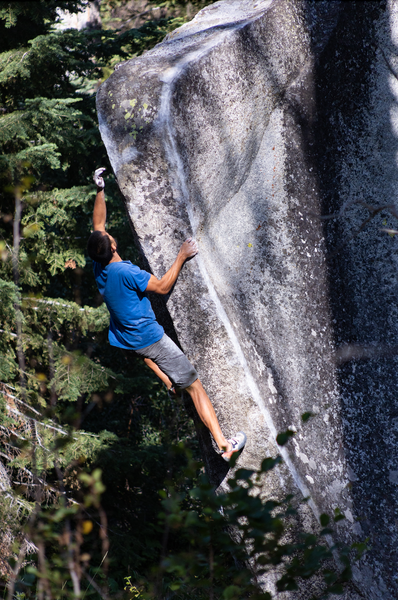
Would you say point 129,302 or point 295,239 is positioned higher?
point 129,302

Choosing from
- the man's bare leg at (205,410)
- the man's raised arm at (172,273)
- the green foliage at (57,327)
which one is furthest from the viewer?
the green foliage at (57,327)

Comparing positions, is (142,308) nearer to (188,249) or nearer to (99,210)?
(188,249)

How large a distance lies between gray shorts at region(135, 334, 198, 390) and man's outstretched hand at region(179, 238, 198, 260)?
0.64 meters

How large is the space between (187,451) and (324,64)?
3.04 meters

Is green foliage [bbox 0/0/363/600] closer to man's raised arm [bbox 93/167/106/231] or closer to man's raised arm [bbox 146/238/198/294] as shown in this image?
man's raised arm [bbox 93/167/106/231]

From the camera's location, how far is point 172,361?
134 inches

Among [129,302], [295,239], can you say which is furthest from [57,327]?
[295,239]

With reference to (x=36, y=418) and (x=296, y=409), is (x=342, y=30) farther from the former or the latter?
(x=36, y=418)

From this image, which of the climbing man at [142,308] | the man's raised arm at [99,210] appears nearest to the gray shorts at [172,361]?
the climbing man at [142,308]

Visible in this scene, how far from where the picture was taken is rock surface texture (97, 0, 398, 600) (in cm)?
329

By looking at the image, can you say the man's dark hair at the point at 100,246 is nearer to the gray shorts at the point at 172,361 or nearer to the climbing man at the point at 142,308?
the climbing man at the point at 142,308

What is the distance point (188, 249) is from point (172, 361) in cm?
81

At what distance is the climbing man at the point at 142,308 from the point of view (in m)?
3.22

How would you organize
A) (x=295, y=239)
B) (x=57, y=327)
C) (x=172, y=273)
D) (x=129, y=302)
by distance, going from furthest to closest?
(x=57, y=327)
(x=295, y=239)
(x=129, y=302)
(x=172, y=273)
